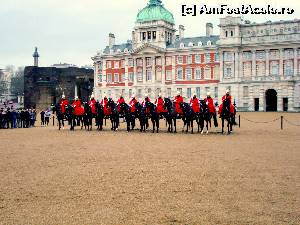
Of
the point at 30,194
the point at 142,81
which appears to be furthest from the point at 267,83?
the point at 30,194

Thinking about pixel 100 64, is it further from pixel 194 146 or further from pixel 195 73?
pixel 194 146

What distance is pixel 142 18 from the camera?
272 ft

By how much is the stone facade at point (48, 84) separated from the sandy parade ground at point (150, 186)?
7049cm

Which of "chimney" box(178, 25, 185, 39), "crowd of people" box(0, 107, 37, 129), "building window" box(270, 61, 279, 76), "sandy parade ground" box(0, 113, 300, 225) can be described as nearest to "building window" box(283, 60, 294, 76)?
"building window" box(270, 61, 279, 76)

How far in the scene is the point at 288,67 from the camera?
224 ft

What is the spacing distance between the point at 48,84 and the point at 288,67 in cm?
4306

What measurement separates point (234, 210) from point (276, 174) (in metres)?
3.78

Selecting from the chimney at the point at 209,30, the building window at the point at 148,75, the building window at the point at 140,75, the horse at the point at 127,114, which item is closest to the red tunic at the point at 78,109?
the horse at the point at 127,114

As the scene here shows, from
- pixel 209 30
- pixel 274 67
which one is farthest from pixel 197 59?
pixel 274 67

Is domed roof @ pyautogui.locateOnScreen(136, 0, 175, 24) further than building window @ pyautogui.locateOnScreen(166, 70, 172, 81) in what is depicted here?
Yes

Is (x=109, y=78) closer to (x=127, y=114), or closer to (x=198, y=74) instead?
(x=198, y=74)

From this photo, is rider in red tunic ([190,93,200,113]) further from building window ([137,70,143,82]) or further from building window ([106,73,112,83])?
building window ([106,73,112,83])

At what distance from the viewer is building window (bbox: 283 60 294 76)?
67875 mm

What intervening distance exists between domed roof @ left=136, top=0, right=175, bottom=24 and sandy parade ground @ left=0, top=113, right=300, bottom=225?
220ft
